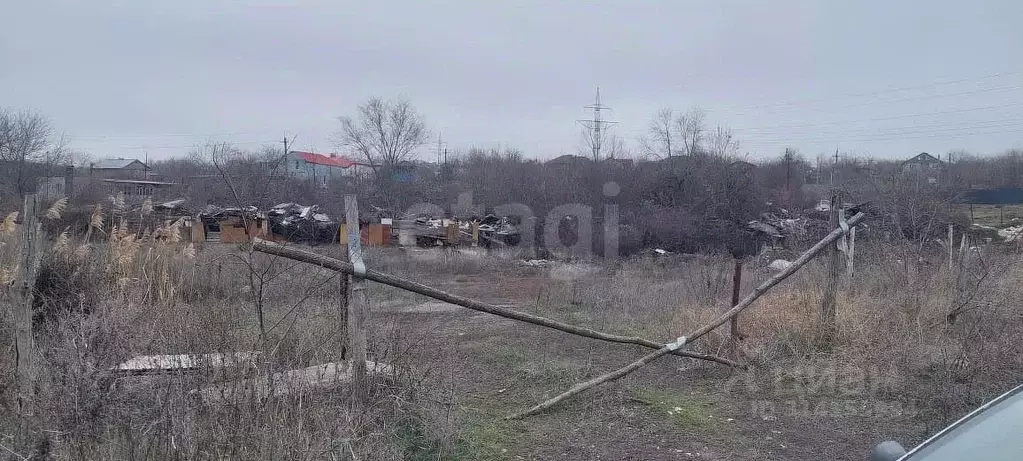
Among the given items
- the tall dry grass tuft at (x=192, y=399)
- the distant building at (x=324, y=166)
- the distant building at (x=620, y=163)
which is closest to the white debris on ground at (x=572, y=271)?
the tall dry grass tuft at (x=192, y=399)

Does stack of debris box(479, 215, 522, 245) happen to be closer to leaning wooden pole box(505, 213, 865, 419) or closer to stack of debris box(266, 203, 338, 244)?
stack of debris box(266, 203, 338, 244)

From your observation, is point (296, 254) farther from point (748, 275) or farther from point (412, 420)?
point (748, 275)

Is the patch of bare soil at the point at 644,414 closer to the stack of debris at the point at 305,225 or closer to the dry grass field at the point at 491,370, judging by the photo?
the dry grass field at the point at 491,370

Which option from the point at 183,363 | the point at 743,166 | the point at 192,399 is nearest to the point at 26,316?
the point at 183,363

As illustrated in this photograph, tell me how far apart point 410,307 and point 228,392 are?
720cm

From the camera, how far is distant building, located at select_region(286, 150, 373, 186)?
118ft

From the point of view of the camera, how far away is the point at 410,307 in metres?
11.1

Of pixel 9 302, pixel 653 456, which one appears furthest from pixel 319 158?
pixel 653 456

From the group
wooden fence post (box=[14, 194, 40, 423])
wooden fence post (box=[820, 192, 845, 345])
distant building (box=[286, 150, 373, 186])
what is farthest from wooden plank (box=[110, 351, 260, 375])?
distant building (box=[286, 150, 373, 186])

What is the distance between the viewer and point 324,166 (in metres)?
45.2
